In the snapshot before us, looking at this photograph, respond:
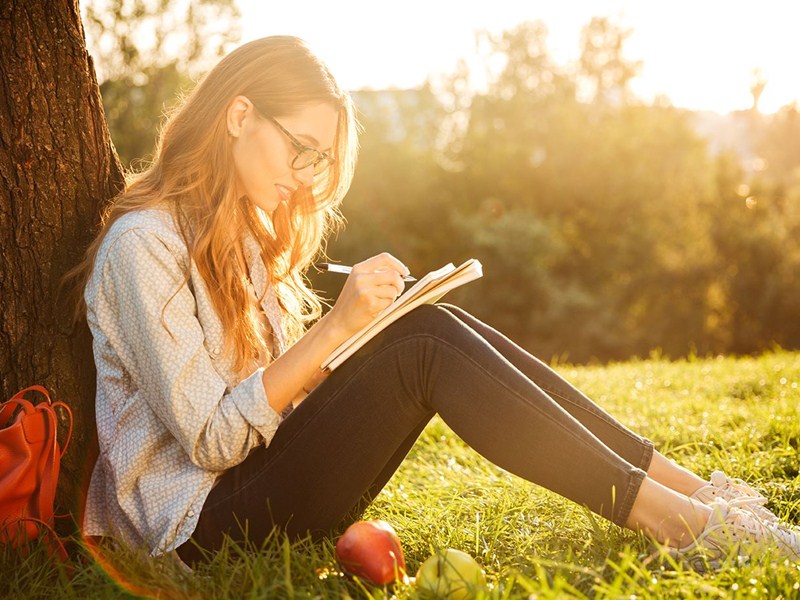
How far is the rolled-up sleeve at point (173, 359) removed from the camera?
6.43 feet

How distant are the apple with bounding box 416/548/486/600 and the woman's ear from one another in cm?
129

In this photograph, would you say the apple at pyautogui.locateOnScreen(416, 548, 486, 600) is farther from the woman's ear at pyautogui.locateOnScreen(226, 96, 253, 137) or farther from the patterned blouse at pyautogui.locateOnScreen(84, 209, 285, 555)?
the woman's ear at pyautogui.locateOnScreen(226, 96, 253, 137)

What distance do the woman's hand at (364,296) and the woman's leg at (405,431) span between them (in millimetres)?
82

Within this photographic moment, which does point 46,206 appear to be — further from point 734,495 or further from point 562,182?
point 562,182

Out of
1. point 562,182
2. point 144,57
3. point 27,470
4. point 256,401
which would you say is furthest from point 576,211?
point 27,470

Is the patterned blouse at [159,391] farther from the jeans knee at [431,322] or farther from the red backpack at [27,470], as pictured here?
the jeans knee at [431,322]

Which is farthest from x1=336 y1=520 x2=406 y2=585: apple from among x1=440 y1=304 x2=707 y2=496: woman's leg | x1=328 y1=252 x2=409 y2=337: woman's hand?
x1=440 y1=304 x2=707 y2=496: woman's leg

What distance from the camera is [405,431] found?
6.90 ft

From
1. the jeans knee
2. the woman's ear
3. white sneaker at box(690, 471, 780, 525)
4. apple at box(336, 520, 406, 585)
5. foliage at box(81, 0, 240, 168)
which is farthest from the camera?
foliage at box(81, 0, 240, 168)

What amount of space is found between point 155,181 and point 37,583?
1.11 m

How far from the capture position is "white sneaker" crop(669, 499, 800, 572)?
77.5 inches

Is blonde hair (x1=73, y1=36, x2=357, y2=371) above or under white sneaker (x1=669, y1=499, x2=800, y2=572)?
above

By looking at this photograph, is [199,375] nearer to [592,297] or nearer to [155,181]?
[155,181]

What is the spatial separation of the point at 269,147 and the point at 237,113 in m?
0.13
